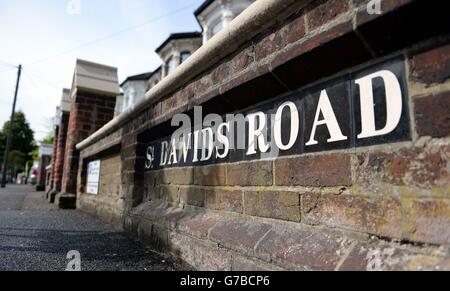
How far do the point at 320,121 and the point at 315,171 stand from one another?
249 mm

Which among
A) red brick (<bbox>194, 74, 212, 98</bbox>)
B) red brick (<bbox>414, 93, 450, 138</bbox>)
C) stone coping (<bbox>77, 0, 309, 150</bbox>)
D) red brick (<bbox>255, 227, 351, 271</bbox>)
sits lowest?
red brick (<bbox>255, 227, 351, 271</bbox>)

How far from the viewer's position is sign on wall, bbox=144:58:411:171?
4.03ft

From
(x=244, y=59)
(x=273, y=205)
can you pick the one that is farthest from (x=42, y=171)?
(x=273, y=205)

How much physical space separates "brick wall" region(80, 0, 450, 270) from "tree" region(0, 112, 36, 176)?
5742 centimetres

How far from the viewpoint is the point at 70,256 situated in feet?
7.54

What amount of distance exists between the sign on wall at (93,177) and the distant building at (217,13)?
1166 cm

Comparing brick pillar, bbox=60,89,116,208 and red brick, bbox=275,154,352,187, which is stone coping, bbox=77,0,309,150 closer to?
red brick, bbox=275,154,352,187

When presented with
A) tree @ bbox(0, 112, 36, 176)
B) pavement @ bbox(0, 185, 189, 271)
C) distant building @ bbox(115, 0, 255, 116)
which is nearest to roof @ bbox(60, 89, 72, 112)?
distant building @ bbox(115, 0, 255, 116)

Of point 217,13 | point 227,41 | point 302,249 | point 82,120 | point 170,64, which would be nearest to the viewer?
point 302,249

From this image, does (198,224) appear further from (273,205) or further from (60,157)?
(60,157)

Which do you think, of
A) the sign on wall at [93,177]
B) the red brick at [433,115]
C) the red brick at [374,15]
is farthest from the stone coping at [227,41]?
the sign on wall at [93,177]

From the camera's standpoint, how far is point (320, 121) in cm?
151

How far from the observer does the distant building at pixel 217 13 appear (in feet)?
52.3
